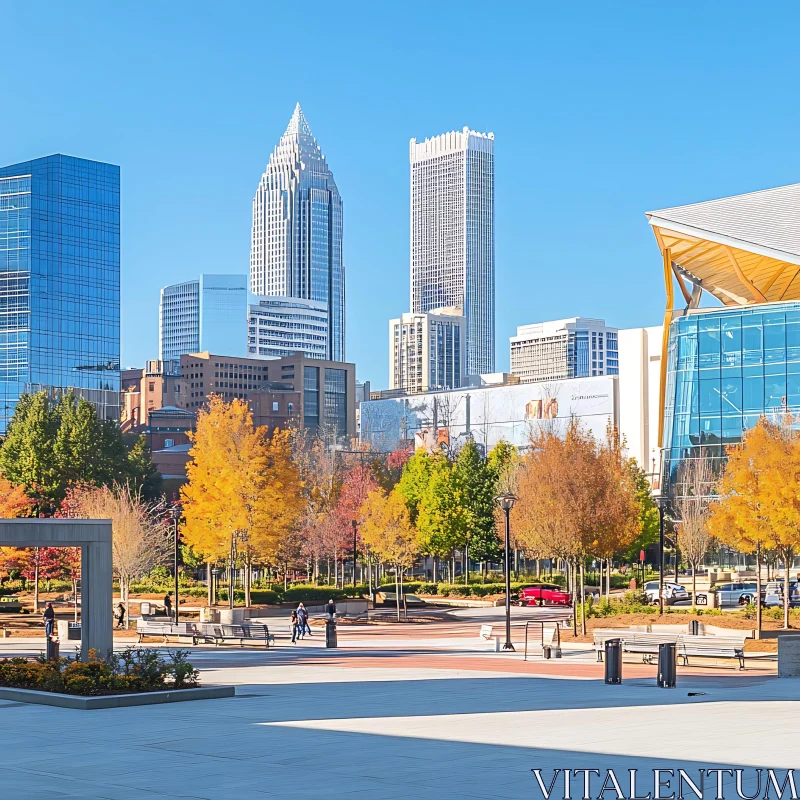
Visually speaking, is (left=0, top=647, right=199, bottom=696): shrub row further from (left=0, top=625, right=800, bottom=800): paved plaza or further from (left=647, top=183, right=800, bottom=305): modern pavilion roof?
(left=647, top=183, right=800, bottom=305): modern pavilion roof

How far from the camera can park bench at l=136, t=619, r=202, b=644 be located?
133 ft

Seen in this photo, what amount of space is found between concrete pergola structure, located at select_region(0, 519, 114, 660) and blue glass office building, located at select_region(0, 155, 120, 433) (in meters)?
Answer: 142

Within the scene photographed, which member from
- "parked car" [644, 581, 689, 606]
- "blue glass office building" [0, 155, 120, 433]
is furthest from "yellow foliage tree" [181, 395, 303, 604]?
"blue glass office building" [0, 155, 120, 433]

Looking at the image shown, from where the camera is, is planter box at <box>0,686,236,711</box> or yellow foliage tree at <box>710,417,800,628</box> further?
yellow foliage tree at <box>710,417,800,628</box>

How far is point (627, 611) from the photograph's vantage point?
149 ft

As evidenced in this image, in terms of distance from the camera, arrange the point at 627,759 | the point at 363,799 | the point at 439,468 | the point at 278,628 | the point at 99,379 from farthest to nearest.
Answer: the point at 99,379 → the point at 439,468 → the point at 278,628 → the point at 627,759 → the point at 363,799

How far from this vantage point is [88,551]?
25.5 m

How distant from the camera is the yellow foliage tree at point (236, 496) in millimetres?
51312

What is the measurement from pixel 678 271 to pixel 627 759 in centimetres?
7767

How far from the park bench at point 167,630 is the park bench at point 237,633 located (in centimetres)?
39

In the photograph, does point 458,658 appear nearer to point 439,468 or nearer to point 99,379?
point 439,468

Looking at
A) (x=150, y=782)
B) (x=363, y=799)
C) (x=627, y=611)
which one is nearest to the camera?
(x=363, y=799)

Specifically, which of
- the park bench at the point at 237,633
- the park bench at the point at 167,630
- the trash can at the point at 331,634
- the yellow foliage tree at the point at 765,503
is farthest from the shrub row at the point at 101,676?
the yellow foliage tree at the point at 765,503

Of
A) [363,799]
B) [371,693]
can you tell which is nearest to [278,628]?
[371,693]
